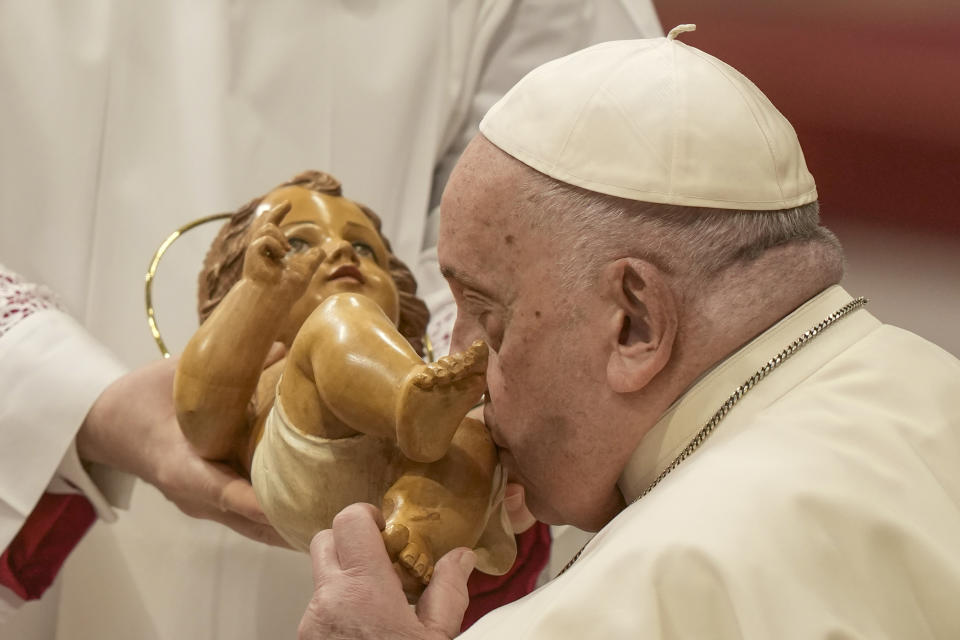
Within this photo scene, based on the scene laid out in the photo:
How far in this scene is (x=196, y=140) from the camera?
3.15m

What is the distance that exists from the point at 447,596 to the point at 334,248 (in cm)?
72

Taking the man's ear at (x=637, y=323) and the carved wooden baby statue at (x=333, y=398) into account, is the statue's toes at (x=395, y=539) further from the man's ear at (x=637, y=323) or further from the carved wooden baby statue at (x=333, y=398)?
the man's ear at (x=637, y=323)

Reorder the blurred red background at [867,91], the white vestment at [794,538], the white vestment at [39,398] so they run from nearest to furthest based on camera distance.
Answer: the white vestment at [794,538] → the white vestment at [39,398] → the blurred red background at [867,91]

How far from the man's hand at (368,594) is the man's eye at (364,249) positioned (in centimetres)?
70

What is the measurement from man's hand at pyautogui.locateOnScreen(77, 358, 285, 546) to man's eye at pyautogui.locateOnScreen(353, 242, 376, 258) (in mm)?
436

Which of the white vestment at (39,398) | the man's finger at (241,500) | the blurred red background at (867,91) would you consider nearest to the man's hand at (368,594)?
the man's finger at (241,500)

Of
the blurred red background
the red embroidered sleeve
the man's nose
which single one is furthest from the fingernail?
the blurred red background

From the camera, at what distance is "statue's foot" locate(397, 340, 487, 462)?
5.03 ft

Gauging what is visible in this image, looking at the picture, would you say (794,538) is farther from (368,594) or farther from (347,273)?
(347,273)

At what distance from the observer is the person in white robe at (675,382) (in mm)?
1379

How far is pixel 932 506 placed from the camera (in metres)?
1.45

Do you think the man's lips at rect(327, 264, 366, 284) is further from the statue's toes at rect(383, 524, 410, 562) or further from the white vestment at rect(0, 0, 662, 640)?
the white vestment at rect(0, 0, 662, 640)

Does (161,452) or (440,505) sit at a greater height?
(440,505)

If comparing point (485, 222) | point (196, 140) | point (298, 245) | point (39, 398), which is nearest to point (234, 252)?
point (298, 245)
